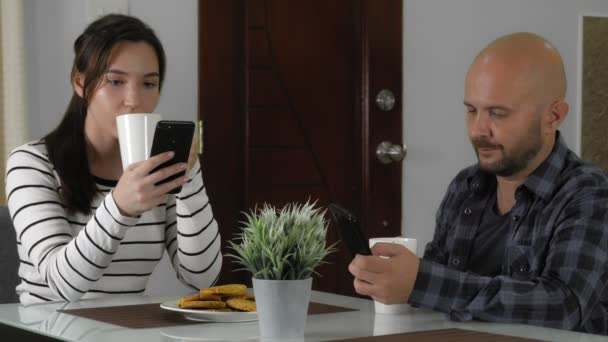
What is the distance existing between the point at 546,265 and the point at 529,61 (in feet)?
1.40

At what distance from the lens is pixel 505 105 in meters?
1.86

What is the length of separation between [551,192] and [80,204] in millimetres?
975

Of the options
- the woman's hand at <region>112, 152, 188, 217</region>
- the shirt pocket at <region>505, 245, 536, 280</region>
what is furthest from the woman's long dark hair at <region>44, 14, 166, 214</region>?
the shirt pocket at <region>505, 245, 536, 280</region>

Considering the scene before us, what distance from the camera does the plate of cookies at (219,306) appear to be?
5.00ft

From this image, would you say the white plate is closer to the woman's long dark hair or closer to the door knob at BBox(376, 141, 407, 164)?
the woman's long dark hair

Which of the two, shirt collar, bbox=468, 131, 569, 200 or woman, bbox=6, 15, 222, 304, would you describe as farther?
woman, bbox=6, 15, 222, 304

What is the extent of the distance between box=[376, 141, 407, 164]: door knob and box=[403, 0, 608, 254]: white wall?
9cm

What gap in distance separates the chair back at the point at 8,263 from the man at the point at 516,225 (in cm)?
93

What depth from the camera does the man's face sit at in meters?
1.85

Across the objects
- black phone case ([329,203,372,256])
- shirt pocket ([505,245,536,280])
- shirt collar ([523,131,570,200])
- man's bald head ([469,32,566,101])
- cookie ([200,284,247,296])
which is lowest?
cookie ([200,284,247,296])

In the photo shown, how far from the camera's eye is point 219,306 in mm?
1581

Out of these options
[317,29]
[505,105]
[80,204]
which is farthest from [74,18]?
[505,105]

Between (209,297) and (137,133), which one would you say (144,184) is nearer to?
(137,133)

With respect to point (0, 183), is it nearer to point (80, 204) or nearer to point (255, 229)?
point (80, 204)
